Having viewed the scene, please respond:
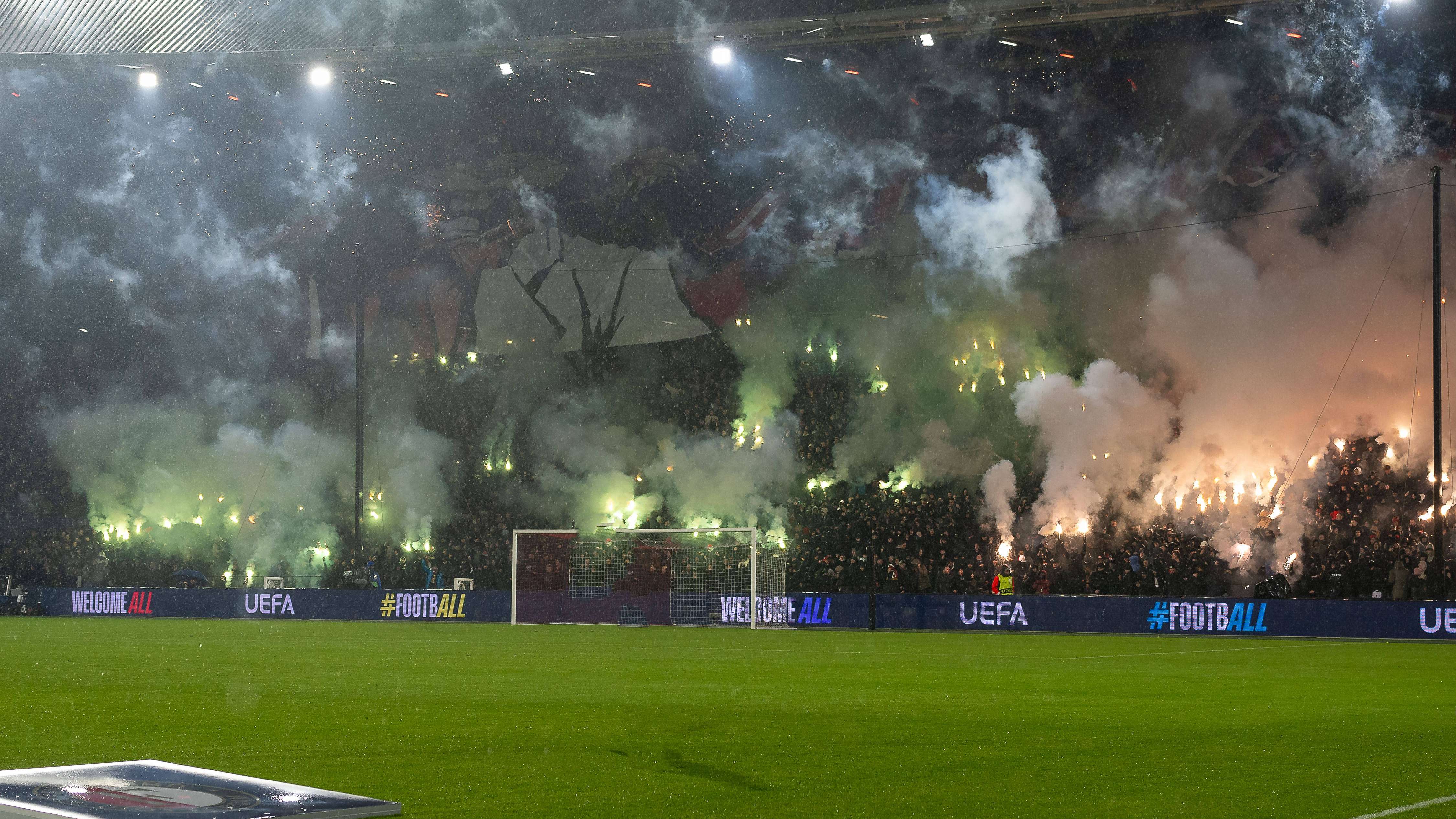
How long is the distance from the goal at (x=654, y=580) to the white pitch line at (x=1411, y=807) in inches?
887

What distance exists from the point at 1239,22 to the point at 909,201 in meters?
11.0

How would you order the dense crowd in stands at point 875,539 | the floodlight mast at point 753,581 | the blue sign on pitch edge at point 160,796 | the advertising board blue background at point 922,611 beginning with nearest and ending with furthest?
1. the blue sign on pitch edge at point 160,796
2. the advertising board blue background at point 922,611
3. the floodlight mast at point 753,581
4. the dense crowd in stands at point 875,539

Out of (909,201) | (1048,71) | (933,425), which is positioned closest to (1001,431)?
(933,425)

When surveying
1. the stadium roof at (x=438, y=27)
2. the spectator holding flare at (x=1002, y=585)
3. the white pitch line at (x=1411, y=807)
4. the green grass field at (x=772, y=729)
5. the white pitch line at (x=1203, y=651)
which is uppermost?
the stadium roof at (x=438, y=27)

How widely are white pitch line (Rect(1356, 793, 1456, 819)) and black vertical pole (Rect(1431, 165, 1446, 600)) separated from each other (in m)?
20.1

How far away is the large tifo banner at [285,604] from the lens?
31406 millimetres

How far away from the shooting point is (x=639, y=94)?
1492 inches

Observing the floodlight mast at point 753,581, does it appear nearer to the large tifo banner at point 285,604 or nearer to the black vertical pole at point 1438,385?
the large tifo banner at point 285,604

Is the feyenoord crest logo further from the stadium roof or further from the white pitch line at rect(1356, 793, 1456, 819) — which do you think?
the stadium roof

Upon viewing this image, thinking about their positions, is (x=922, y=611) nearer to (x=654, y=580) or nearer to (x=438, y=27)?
(x=654, y=580)

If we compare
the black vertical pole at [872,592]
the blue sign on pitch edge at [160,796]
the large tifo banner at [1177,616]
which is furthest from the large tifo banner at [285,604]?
the blue sign on pitch edge at [160,796]

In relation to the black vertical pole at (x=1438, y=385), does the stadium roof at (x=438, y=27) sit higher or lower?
higher

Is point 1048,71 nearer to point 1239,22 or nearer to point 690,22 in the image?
point 1239,22

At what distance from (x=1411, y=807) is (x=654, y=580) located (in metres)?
24.6
